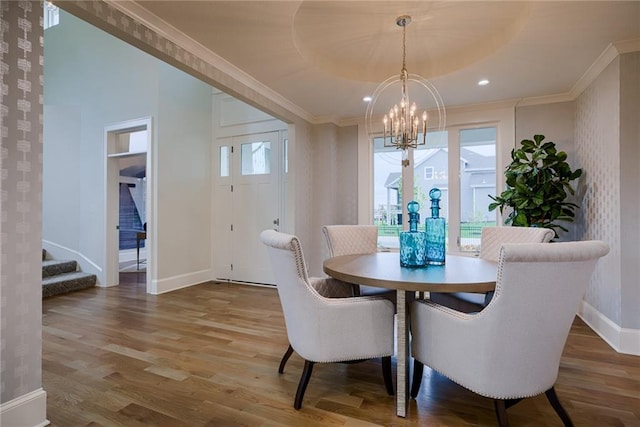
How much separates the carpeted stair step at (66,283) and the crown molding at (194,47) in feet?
12.0

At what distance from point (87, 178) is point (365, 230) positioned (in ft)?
14.4

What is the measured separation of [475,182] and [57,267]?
5979mm

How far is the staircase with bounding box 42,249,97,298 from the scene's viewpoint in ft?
13.8

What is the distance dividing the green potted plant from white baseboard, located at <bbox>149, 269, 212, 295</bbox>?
430 centimetres

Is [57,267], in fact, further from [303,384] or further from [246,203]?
[303,384]

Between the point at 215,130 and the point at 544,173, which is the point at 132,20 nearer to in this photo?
the point at 215,130

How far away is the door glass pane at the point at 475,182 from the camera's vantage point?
4.09m

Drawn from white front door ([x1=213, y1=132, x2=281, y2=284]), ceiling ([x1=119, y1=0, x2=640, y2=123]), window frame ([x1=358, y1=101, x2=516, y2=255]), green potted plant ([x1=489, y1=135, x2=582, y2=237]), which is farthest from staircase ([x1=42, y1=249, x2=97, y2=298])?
green potted plant ([x1=489, y1=135, x2=582, y2=237])

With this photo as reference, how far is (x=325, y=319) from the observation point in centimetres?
173

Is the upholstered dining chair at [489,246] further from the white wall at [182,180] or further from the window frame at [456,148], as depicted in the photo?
the white wall at [182,180]

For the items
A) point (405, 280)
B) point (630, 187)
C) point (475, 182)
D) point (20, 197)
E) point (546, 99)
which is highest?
point (546, 99)

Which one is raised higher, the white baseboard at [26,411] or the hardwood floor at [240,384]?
the white baseboard at [26,411]

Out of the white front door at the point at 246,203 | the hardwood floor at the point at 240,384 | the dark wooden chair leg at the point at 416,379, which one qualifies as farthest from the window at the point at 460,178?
the dark wooden chair leg at the point at 416,379

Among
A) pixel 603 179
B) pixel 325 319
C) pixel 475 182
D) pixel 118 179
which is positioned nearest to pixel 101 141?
pixel 118 179
